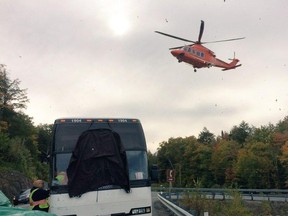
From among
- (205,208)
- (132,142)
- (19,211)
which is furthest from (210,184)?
(19,211)

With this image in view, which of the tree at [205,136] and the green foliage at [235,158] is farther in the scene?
the tree at [205,136]

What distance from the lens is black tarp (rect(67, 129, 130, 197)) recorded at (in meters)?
9.91

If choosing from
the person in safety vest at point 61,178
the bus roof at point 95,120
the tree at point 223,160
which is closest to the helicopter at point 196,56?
the bus roof at point 95,120

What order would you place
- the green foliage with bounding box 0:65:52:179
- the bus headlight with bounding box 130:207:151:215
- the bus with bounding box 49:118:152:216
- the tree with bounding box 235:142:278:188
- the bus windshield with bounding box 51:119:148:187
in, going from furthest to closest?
the tree with bounding box 235:142:278:188
the green foliage with bounding box 0:65:52:179
the bus headlight with bounding box 130:207:151:215
the bus windshield with bounding box 51:119:148:187
the bus with bounding box 49:118:152:216

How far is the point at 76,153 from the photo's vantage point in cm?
1009

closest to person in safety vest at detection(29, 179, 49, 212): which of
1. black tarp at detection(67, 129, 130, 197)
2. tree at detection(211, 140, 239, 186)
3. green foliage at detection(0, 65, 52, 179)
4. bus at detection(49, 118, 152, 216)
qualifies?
bus at detection(49, 118, 152, 216)

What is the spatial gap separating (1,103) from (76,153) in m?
62.2

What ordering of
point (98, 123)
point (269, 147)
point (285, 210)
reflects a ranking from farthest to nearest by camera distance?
1. point (269, 147)
2. point (285, 210)
3. point (98, 123)

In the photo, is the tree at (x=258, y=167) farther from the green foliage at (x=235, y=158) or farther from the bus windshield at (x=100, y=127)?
the bus windshield at (x=100, y=127)

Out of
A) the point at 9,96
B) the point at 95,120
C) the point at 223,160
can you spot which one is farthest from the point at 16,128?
the point at 95,120

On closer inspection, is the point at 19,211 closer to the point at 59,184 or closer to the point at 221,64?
the point at 59,184

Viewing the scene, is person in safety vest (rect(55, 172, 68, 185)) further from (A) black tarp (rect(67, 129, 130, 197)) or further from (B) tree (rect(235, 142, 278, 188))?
(B) tree (rect(235, 142, 278, 188))

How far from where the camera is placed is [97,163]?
10.2m

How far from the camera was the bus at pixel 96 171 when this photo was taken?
388 inches
